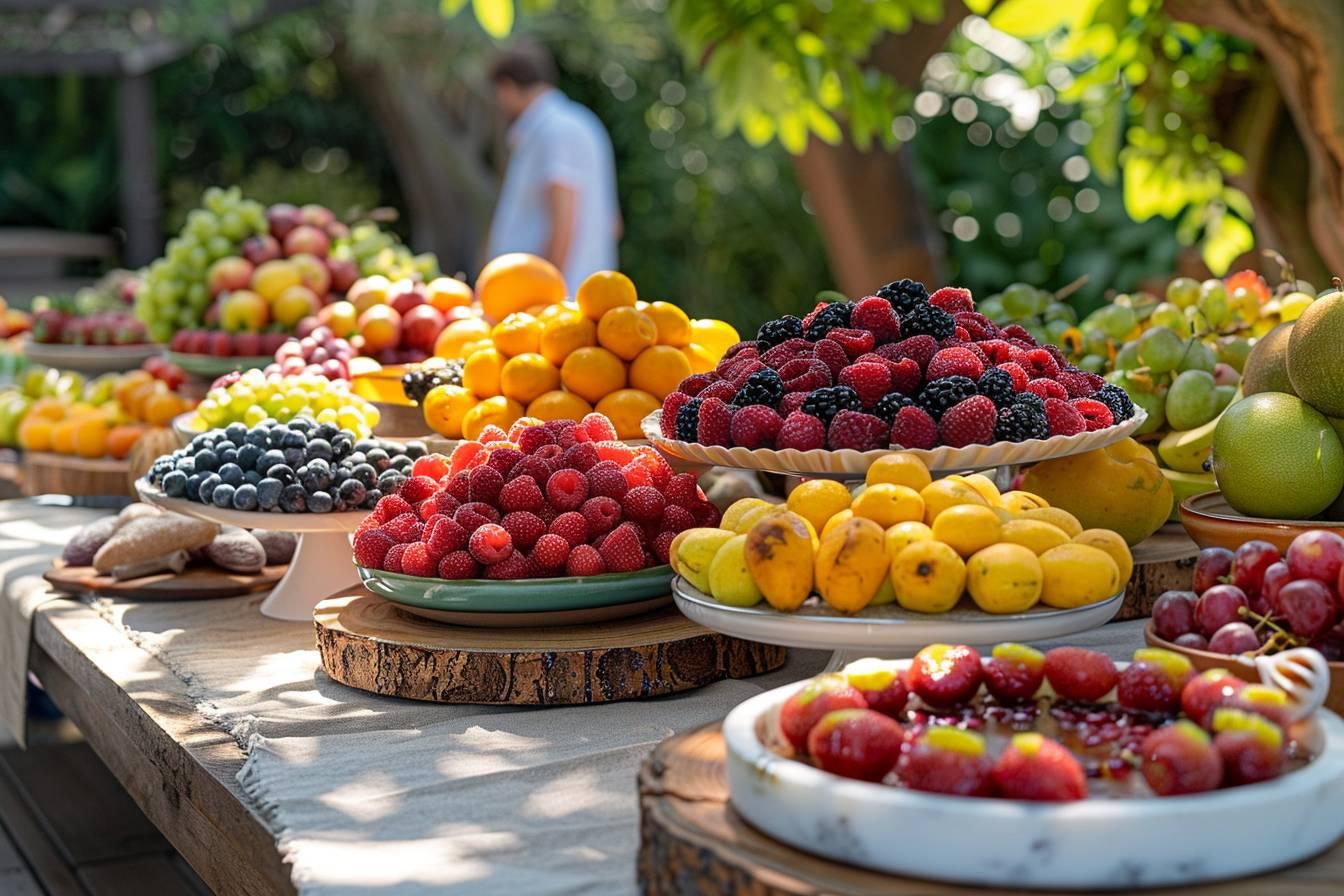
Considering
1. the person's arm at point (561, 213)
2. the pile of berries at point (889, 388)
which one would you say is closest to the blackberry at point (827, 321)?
the pile of berries at point (889, 388)

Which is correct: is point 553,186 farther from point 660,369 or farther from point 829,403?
point 829,403

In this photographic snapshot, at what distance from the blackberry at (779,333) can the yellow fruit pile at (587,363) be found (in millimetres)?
332

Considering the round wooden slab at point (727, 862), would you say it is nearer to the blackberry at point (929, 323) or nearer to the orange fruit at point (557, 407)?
the blackberry at point (929, 323)

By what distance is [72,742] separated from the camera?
12.7 feet

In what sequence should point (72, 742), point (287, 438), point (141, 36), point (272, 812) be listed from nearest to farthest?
point (272, 812) < point (287, 438) < point (72, 742) < point (141, 36)

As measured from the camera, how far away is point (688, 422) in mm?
1987

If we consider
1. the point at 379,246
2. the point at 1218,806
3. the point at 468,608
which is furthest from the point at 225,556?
A: the point at 1218,806

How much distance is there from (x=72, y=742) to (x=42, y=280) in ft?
22.6

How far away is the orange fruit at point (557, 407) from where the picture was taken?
2.50 metres

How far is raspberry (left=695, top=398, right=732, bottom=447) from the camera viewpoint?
A: 6.31 ft

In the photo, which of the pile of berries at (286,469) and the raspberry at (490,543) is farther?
the pile of berries at (286,469)

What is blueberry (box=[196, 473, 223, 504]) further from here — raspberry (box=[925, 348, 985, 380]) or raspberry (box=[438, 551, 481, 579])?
raspberry (box=[925, 348, 985, 380])

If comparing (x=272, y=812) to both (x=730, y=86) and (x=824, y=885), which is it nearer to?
(x=824, y=885)

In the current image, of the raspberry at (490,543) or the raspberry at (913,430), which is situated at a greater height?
the raspberry at (913,430)
